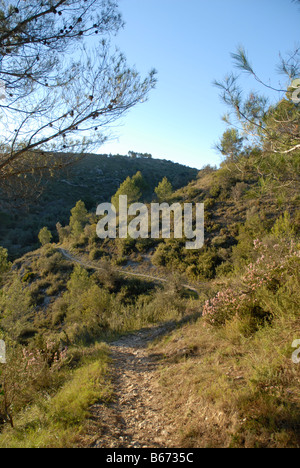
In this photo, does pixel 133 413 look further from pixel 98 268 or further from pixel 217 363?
pixel 98 268

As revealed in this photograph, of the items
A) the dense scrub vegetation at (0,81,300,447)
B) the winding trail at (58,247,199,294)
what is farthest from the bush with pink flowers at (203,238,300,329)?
the winding trail at (58,247,199,294)

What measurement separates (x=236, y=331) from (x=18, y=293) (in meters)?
16.5

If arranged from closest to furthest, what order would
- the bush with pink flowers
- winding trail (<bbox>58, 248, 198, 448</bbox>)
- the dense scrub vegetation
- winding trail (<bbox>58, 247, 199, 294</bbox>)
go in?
the dense scrub vegetation < winding trail (<bbox>58, 248, 198, 448</bbox>) < the bush with pink flowers < winding trail (<bbox>58, 247, 199, 294</bbox>)

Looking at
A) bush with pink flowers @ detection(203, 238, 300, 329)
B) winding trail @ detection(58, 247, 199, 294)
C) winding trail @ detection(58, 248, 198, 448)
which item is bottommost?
winding trail @ detection(58, 247, 199, 294)

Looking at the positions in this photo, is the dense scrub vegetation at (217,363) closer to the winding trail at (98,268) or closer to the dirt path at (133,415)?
the dirt path at (133,415)

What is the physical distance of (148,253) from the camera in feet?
84.9

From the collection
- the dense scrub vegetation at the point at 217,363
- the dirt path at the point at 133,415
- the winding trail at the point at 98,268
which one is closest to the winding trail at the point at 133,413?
the dirt path at the point at 133,415

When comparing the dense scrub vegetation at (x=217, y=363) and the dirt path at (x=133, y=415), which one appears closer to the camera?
the dense scrub vegetation at (x=217, y=363)

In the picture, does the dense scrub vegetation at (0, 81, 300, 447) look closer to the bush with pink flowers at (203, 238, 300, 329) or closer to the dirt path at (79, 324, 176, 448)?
the bush with pink flowers at (203, 238, 300, 329)

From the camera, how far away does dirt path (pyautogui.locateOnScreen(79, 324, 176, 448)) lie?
2596 mm

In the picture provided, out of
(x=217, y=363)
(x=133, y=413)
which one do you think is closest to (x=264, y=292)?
(x=217, y=363)

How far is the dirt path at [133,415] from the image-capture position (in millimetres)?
2596

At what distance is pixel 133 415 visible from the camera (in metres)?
3.21
